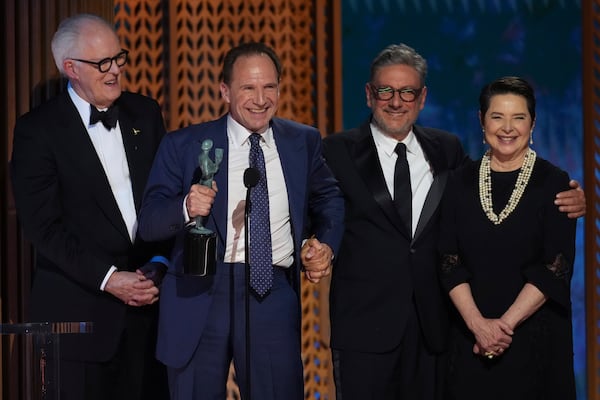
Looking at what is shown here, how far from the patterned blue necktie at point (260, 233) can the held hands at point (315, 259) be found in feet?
0.39

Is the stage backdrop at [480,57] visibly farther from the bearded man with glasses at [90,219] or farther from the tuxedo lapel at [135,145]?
the bearded man with glasses at [90,219]

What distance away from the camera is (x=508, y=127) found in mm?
3730

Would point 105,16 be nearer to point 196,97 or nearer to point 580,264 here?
point 196,97

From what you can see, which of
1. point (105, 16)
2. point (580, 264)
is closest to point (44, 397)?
point (105, 16)

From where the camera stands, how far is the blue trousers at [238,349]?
11.7 feet

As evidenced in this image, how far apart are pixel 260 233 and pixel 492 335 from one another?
0.85 meters

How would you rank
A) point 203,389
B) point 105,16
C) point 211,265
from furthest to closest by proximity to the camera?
point 105,16 → point 203,389 → point 211,265

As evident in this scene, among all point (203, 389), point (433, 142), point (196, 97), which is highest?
point (196, 97)

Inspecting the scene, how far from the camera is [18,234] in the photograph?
421 cm

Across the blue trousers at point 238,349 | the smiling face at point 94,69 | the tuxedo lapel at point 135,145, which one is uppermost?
the smiling face at point 94,69

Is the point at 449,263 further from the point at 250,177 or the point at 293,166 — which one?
the point at 250,177

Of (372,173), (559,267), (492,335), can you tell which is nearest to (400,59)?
(372,173)

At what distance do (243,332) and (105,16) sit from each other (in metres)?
1.80

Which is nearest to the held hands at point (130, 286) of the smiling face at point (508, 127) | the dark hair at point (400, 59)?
the dark hair at point (400, 59)
